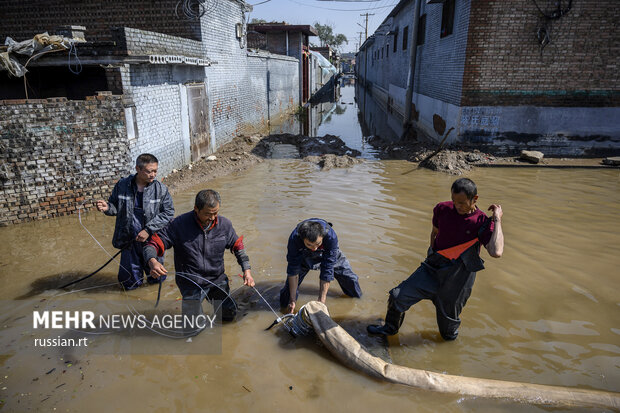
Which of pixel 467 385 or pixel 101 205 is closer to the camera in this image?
pixel 467 385

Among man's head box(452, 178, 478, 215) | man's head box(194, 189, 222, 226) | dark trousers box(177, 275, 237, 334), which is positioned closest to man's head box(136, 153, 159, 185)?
man's head box(194, 189, 222, 226)

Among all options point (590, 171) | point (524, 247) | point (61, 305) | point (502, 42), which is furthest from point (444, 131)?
point (61, 305)

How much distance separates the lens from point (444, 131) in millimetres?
12711

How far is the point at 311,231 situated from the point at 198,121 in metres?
8.75

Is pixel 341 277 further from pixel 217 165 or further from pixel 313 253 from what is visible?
pixel 217 165

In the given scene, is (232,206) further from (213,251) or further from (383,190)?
(213,251)

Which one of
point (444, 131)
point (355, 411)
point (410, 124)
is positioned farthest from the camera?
point (410, 124)

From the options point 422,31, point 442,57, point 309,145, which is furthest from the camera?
point 422,31

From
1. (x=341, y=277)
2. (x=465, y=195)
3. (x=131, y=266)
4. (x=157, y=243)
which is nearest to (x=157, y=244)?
(x=157, y=243)

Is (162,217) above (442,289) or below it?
above

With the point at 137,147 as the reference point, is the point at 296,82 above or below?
above

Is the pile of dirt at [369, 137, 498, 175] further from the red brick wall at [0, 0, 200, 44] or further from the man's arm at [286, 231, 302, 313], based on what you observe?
the man's arm at [286, 231, 302, 313]

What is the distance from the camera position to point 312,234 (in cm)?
353

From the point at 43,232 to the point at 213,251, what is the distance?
14.7 feet
